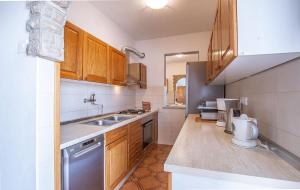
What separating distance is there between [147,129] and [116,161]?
1196mm

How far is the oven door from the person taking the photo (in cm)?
278

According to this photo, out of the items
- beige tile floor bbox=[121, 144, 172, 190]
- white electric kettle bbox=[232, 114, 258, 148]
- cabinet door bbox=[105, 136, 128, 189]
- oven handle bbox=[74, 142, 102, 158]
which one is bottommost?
beige tile floor bbox=[121, 144, 172, 190]

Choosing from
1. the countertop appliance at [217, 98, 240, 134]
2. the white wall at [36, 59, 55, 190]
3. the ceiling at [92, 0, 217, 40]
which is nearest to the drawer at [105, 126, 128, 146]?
the white wall at [36, 59, 55, 190]

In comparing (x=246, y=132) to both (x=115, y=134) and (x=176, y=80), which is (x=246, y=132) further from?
(x=176, y=80)

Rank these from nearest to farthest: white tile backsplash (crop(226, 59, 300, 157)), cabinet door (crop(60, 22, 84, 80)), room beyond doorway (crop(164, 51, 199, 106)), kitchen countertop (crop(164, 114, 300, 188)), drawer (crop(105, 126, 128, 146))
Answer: kitchen countertop (crop(164, 114, 300, 188))
white tile backsplash (crop(226, 59, 300, 157))
cabinet door (crop(60, 22, 84, 80))
drawer (crop(105, 126, 128, 146))
room beyond doorway (crop(164, 51, 199, 106))

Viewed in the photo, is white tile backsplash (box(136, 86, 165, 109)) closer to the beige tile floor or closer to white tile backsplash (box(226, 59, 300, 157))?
the beige tile floor

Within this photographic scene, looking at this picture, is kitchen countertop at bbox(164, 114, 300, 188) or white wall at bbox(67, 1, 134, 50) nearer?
kitchen countertop at bbox(164, 114, 300, 188)

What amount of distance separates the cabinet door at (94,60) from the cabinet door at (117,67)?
15 cm

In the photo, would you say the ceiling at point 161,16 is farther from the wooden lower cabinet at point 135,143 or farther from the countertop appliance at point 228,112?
the wooden lower cabinet at point 135,143

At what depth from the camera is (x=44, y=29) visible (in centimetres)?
94

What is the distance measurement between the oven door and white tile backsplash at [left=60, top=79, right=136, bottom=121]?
26.7 inches

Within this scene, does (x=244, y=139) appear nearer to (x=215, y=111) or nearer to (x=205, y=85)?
(x=215, y=111)

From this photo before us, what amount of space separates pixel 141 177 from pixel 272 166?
1.81m

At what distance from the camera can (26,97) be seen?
37.8 inches
